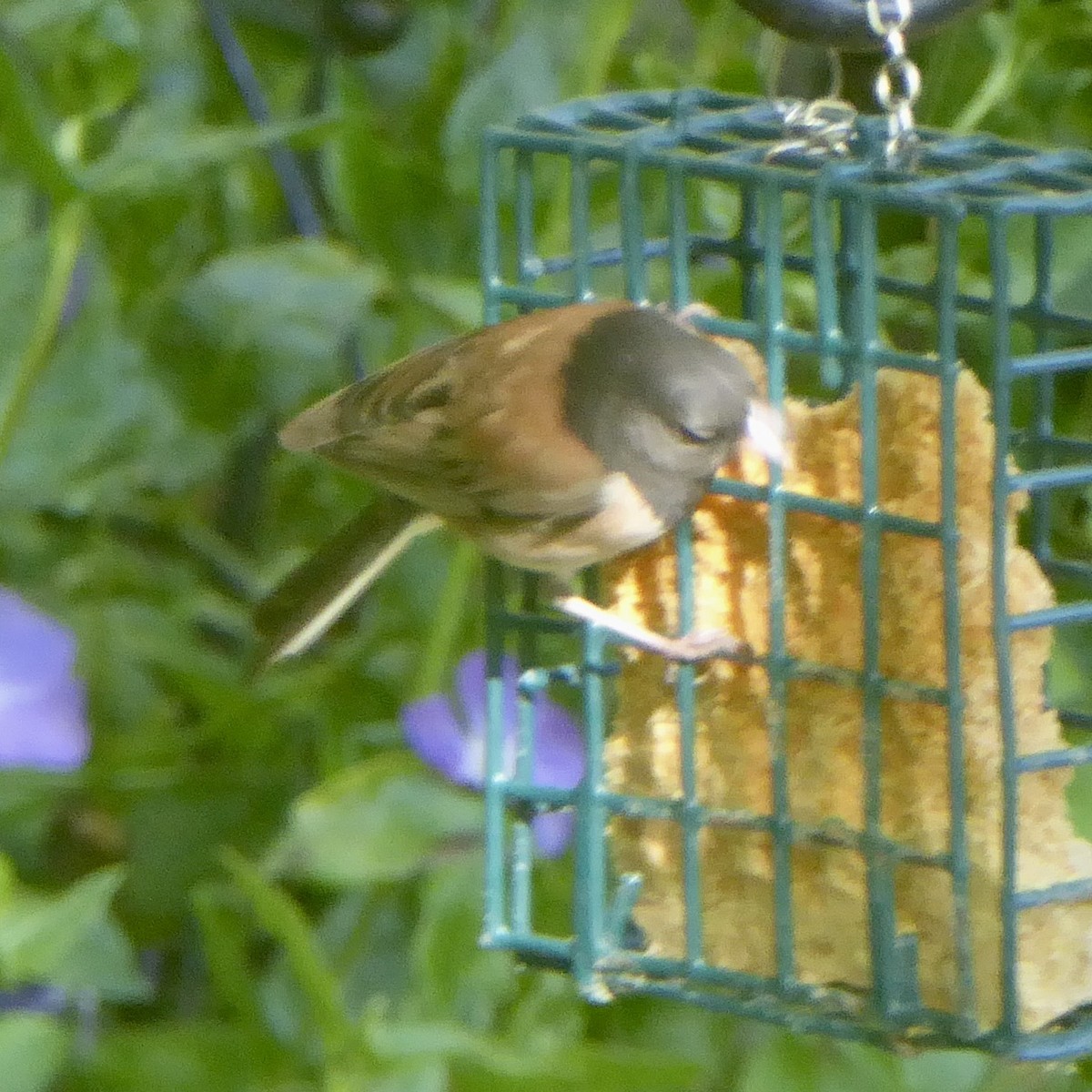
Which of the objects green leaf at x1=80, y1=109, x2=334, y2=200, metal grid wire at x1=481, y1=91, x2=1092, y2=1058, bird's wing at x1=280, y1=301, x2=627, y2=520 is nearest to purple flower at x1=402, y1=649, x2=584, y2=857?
metal grid wire at x1=481, y1=91, x2=1092, y2=1058

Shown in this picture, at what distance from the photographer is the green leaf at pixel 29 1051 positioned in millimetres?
1578

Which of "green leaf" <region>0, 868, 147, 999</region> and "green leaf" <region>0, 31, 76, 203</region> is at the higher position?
"green leaf" <region>0, 31, 76, 203</region>

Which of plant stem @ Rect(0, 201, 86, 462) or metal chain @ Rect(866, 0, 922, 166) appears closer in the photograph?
metal chain @ Rect(866, 0, 922, 166)

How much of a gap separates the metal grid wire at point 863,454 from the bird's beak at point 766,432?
2cm

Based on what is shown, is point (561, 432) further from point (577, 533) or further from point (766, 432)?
point (766, 432)

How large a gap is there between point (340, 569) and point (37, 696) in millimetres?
497

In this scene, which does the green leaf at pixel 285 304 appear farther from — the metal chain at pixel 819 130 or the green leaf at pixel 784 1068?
the green leaf at pixel 784 1068

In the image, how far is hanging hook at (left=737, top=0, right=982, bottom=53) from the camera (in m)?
1.29

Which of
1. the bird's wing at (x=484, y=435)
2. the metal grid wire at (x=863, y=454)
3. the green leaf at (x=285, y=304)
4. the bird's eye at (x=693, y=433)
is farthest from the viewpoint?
the green leaf at (x=285, y=304)

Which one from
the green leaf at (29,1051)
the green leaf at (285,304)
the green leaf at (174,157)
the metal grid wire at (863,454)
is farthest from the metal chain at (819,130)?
the green leaf at (29,1051)

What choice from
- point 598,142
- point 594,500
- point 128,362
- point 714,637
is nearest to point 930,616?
point 714,637

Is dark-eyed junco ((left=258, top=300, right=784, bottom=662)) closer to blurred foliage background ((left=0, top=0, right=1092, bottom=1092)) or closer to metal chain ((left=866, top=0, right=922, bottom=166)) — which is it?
metal chain ((left=866, top=0, right=922, bottom=166))

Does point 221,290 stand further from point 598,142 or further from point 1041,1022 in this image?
point 1041,1022

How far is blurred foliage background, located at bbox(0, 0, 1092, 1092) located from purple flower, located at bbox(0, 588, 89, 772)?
4 centimetres
